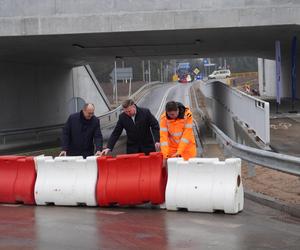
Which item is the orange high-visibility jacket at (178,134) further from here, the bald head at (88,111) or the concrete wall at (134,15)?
the concrete wall at (134,15)

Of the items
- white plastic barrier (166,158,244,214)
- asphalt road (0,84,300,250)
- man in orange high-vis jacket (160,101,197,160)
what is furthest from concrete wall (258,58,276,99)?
asphalt road (0,84,300,250)

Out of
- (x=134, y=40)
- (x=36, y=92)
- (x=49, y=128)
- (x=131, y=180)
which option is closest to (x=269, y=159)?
(x=131, y=180)

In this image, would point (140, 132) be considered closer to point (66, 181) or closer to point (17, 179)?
Result: point (66, 181)

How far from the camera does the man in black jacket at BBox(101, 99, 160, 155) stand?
32.0 feet

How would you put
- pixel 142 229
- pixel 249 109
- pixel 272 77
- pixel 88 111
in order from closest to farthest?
pixel 142 229, pixel 88 111, pixel 249 109, pixel 272 77

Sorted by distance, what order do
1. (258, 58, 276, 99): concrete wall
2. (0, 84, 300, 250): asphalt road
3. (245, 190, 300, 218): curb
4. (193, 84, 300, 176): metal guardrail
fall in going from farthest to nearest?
(258, 58, 276, 99): concrete wall, (193, 84, 300, 176): metal guardrail, (245, 190, 300, 218): curb, (0, 84, 300, 250): asphalt road

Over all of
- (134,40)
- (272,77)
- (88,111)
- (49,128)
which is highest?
(134,40)

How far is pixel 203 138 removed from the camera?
23.1 m

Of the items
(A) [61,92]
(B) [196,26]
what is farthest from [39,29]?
(A) [61,92]

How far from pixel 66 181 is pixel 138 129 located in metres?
1.49

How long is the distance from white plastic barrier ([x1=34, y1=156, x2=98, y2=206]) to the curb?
2.69m

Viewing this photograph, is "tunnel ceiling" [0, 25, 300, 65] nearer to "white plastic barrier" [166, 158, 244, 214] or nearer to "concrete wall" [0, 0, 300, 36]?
"concrete wall" [0, 0, 300, 36]

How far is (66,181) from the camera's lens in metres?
9.80

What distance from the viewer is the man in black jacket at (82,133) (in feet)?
33.3
